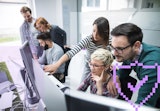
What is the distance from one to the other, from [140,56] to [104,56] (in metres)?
0.14

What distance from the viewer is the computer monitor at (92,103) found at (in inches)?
11.7

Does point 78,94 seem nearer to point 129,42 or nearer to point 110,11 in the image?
point 129,42

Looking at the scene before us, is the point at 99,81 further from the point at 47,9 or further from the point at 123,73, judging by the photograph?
the point at 47,9

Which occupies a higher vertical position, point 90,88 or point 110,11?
point 110,11

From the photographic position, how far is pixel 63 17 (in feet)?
7.08

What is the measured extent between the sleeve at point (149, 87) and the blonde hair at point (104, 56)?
114mm

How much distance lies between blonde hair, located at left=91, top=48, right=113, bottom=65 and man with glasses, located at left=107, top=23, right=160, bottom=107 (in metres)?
0.06

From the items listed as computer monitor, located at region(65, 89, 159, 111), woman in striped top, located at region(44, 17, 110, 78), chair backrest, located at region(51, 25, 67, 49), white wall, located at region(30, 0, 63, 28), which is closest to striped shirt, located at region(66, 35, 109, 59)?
woman in striped top, located at region(44, 17, 110, 78)

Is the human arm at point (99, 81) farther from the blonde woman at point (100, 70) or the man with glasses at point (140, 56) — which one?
the man with glasses at point (140, 56)

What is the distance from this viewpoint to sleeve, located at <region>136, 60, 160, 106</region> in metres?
0.38

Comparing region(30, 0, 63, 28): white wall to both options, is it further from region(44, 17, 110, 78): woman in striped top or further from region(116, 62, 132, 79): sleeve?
region(116, 62, 132, 79): sleeve

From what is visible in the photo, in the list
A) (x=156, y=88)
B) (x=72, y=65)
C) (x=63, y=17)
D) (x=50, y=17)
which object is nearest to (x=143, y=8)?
(x=156, y=88)

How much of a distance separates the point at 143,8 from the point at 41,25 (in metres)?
1.19

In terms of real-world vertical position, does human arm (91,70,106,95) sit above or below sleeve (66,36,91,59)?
below
